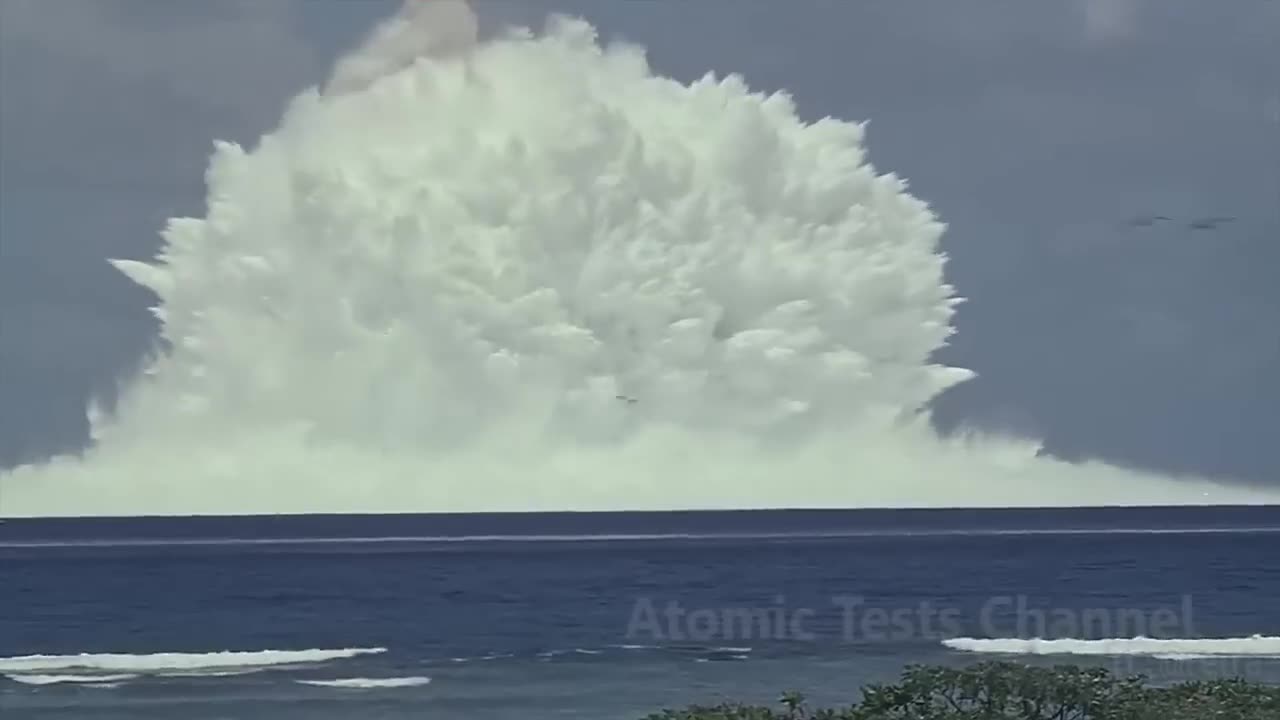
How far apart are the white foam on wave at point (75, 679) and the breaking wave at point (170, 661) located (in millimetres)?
535

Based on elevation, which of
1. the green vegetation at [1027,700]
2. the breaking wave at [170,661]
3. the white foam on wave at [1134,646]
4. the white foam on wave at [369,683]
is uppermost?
the green vegetation at [1027,700]

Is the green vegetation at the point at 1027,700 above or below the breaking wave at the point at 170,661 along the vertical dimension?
above

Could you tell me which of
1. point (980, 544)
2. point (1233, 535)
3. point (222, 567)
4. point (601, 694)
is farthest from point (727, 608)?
point (1233, 535)

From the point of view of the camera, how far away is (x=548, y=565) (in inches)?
4582

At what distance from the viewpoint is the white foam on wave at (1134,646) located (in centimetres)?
5366

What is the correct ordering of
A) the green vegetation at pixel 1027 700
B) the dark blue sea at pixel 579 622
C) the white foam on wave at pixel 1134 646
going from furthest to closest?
the white foam on wave at pixel 1134 646, the dark blue sea at pixel 579 622, the green vegetation at pixel 1027 700

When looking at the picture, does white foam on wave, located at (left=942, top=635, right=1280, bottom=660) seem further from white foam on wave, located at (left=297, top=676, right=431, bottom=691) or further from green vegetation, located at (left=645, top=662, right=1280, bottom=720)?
green vegetation, located at (left=645, top=662, right=1280, bottom=720)

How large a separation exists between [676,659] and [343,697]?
1119cm

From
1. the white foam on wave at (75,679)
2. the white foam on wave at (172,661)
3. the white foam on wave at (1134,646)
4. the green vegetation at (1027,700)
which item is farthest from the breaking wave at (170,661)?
the green vegetation at (1027,700)

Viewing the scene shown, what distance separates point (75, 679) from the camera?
50.8m

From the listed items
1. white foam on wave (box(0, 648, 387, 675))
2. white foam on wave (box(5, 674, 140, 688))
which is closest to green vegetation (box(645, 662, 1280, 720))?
white foam on wave (box(5, 674, 140, 688))

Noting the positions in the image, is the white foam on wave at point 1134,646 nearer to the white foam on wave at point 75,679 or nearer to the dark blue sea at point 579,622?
the dark blue sea at point 579,622

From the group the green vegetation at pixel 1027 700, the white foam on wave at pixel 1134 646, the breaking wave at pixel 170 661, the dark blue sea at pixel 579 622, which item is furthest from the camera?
the white foam on wave at pixel 1134 646

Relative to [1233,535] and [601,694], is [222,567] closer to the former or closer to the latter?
[601,694]
